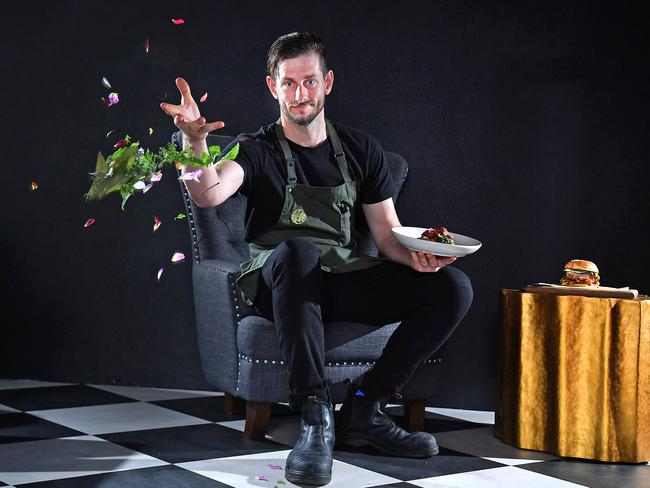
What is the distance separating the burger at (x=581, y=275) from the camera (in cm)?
245

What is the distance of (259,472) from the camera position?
6.72ft

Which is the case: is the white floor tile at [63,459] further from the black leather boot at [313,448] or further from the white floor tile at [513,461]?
the white floor tile at [513,461]

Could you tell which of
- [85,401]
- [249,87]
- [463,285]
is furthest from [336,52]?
[85,401]

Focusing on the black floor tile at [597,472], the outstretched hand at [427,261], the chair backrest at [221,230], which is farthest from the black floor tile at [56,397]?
the black floor tile at [597,472]

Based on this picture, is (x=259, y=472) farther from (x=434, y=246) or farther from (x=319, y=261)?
(x=434, y=246)

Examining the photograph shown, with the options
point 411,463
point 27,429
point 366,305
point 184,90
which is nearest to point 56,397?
point 27,429

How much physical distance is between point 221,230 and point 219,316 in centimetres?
32

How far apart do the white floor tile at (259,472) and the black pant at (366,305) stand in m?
0.17

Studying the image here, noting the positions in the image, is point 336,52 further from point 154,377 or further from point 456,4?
point 154,377

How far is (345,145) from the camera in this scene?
2559 mm

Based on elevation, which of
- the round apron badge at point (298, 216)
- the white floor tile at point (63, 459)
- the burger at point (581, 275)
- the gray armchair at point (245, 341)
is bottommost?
the white floor tile at point (63, 459)

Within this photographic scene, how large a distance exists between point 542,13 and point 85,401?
6.51 feet

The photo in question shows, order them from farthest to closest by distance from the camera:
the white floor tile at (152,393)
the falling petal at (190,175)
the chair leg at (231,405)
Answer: the white floor tile at (152,393) → the chair leg at (231,405) → the falling petal at (190,175)

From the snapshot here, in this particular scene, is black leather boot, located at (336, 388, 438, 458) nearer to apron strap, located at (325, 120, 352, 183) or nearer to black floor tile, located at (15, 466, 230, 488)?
black floor tile, located at (15, 466, 230, 488)
